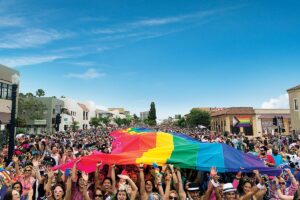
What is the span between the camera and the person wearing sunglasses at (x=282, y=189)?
17.2ft

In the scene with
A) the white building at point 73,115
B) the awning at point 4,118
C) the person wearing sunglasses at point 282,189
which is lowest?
the person wearing sunglasses at point 282,189

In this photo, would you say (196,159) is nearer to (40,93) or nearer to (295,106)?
(295,106)

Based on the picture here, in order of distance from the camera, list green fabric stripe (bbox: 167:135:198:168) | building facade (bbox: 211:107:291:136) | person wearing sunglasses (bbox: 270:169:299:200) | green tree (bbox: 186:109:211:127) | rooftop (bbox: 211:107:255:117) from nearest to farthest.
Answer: person wearing sunglasses (bbox: 270:169:299:200) < green fabric stripe (bbox: 167:135:198:168) < building facade (bbox: 211:107:291:136) < rooftop (bbox: 211:107:255:117) < green tree (bbox: 186:109:211:127)

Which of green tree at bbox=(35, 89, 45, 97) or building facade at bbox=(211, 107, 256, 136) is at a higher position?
green tree at bbox=(35, 89, 45, 97)

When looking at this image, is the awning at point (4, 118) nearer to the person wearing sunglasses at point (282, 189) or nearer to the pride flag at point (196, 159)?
the pride flag at point (196, 159)

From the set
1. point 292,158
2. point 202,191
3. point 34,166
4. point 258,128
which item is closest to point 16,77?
point 34,166

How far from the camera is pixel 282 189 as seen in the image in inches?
218

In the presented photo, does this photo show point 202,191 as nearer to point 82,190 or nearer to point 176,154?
point 176,154

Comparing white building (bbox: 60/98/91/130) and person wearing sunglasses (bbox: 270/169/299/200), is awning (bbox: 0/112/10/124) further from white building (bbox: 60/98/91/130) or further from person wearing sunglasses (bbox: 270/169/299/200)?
white building (bbox: 60/98/91/130)

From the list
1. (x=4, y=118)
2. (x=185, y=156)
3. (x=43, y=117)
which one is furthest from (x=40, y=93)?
(x=185, y=156)

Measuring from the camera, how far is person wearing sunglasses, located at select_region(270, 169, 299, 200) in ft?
17.2

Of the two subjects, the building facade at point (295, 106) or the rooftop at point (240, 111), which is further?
the rooftop at point (240, 111)

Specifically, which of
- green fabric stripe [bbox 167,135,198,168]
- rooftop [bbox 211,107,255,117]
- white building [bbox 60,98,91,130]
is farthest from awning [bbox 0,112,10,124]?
rooftop [bbox 211,107,255,117]

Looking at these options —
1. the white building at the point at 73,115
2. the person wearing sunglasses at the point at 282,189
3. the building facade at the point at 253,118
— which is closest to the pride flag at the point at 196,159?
the person wearing sunglasses at the point at 282,189
